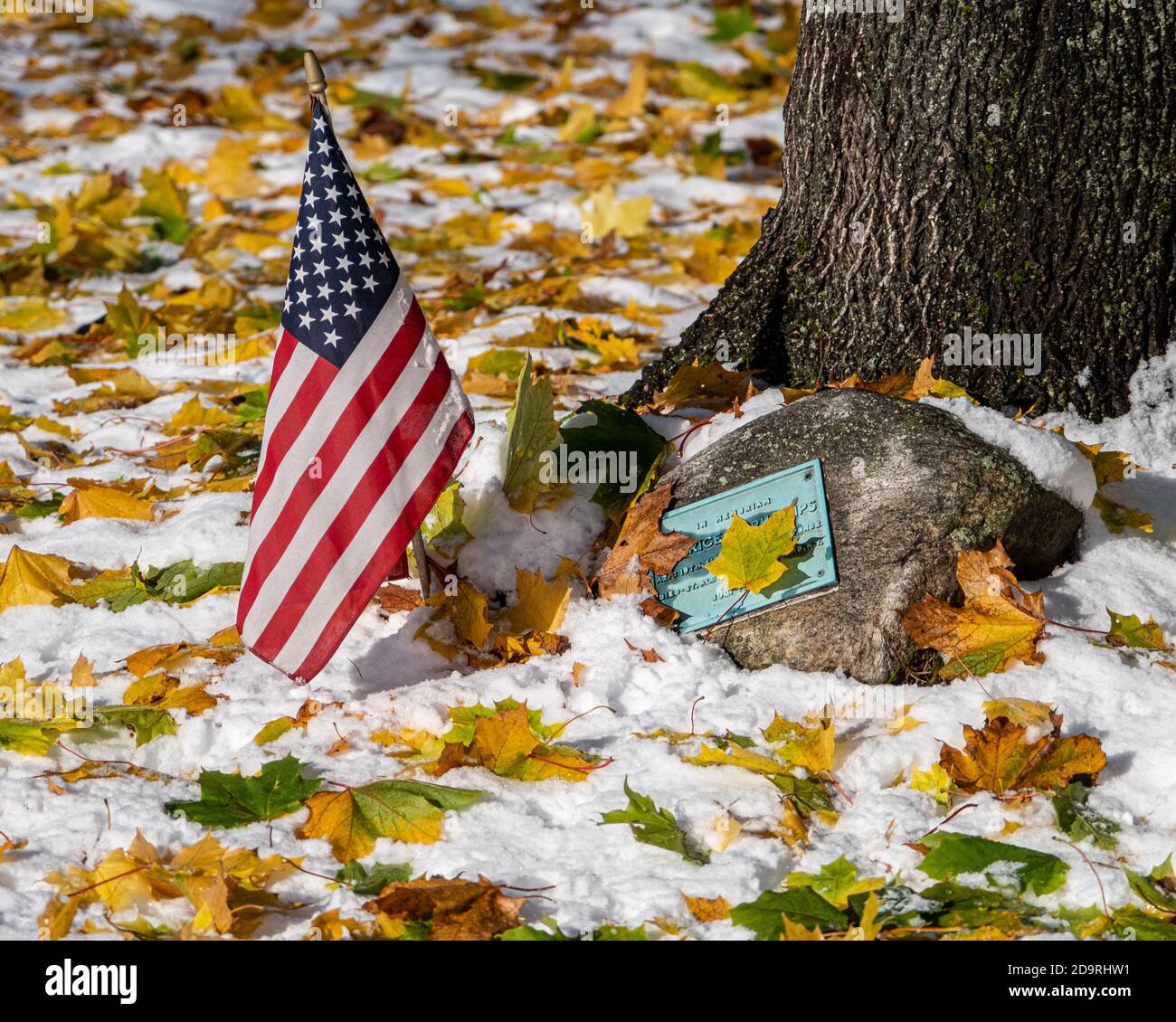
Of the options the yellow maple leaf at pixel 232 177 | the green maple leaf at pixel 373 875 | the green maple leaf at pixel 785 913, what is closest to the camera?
the green maple leaf at pixel 785 913

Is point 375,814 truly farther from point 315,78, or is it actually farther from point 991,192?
point 991,192

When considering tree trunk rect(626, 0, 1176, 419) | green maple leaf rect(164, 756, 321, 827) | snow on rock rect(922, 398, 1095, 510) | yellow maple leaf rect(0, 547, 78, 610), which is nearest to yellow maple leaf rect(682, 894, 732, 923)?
green maple leaf rect(164, 756, 321, 827)

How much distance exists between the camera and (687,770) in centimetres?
209

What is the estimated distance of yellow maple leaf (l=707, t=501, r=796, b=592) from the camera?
2361mm

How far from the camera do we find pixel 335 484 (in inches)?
87.6

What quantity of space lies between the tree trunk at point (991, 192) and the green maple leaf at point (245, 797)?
1.56 metres

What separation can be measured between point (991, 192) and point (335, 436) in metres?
1.50

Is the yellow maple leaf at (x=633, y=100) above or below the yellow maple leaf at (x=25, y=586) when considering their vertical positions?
above

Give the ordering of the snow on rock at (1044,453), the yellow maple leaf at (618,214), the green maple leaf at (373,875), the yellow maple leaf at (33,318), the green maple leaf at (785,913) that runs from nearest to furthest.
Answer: the green maple leaf at (785,913)
the green maple leaf at (373,875)
the snow on rock at (1044,453)
the yellow maple leaf at (33,318)
the yellow maple leaf at (618,214)

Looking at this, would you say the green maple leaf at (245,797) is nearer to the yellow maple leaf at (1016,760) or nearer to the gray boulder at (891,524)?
the gray boulder at (891,524)

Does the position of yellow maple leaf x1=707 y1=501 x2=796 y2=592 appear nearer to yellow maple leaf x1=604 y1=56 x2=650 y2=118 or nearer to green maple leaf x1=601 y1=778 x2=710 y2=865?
green maple leaf x1=601 y1=778 x2=710 y2=865

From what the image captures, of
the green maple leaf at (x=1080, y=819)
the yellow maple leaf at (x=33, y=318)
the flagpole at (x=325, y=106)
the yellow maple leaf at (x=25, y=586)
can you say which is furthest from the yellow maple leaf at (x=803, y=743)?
the yellow maple leaf at (x=33, y=318)

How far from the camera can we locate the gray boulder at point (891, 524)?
2.31 metres

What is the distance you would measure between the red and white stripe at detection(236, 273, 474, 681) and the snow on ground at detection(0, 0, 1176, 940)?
0.19m
